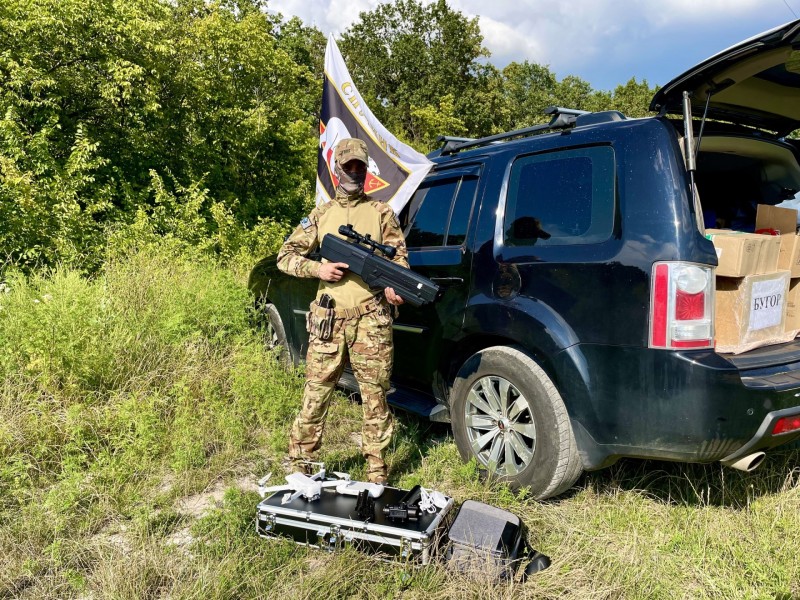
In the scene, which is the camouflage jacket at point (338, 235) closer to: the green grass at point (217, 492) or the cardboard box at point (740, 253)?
the green grass at point (217, 492)

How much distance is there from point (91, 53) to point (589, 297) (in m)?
9.20

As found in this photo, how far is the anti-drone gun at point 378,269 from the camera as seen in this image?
9.20 feet

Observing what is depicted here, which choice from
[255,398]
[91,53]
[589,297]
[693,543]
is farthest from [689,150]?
[91,53]

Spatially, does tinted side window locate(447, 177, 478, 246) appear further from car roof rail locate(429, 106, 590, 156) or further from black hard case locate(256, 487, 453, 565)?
black hard case locate(256, 487, 453, 565)

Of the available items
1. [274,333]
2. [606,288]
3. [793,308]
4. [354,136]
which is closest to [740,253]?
[606,288]

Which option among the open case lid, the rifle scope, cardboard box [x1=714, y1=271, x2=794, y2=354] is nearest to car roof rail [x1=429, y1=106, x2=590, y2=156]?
the open case lid

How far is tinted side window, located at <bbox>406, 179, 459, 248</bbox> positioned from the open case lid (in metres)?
1.38

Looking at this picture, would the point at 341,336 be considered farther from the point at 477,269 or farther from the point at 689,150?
the point at 689,150

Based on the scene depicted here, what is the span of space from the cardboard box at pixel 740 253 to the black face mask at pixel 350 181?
1786 millimetres

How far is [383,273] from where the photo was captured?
2852 mm

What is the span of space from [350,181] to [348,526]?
1.75 m

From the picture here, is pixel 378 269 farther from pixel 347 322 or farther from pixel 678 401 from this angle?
pixel 678 401

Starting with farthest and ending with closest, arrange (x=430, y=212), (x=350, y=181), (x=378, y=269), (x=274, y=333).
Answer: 1. (x=274, y=333)
2. (x=430, y=212)
3. (x=350, y=181)
4. (x=378, y=269)

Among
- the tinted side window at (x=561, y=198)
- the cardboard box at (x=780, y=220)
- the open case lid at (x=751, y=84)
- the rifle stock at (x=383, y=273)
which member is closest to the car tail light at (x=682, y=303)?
the tinted side window at (x=561, y=198)
